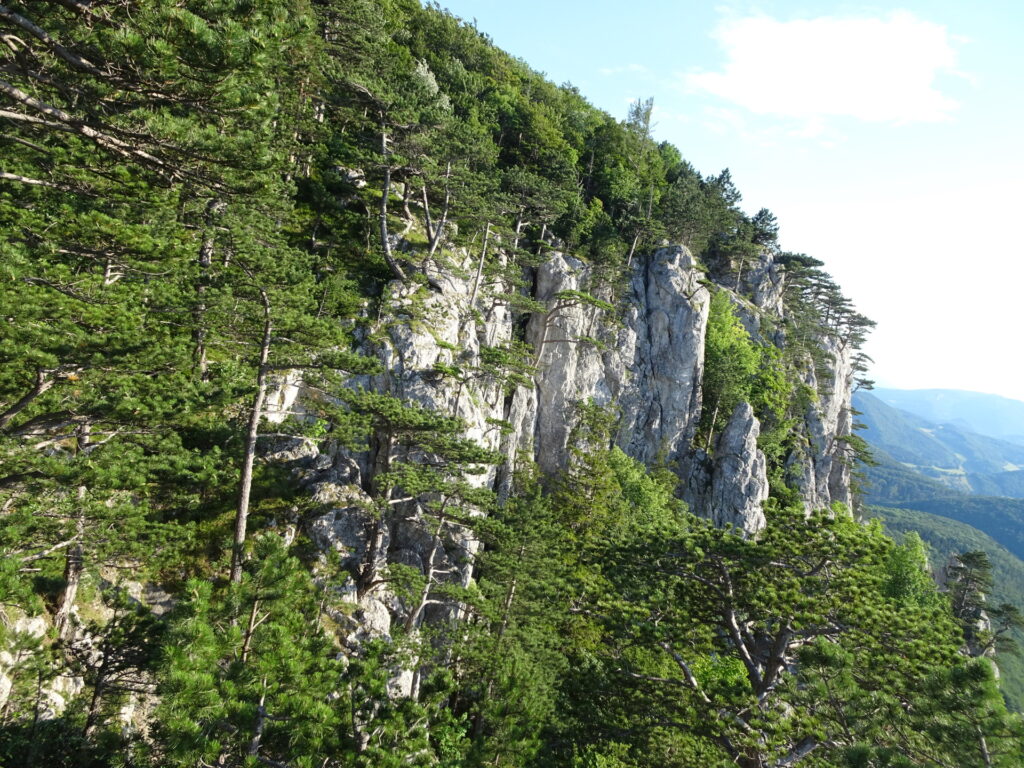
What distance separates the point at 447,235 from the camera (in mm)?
30531

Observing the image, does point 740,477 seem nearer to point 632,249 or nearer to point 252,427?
point 632,249

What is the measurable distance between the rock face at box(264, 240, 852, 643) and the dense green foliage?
463 mm

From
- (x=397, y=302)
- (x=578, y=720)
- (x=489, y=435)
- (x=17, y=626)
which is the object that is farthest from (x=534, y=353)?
(x=17, y=626)

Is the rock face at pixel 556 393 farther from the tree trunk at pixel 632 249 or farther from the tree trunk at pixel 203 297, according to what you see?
the tree trunk at pixel 203 297

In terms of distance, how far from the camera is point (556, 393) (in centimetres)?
3544

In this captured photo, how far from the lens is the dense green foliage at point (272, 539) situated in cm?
588

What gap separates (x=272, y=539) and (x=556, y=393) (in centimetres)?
2868

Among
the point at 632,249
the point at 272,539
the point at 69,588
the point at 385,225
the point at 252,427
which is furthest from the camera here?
the point at 632,249

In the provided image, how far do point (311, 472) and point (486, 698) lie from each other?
33.0 feet


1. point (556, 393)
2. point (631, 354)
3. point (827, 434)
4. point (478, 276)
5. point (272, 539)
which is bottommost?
point (272, 539)

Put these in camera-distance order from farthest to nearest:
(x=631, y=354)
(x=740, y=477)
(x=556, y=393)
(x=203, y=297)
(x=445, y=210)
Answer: (x=631, y=354) → (x=740, y=477) → (x=556, y=393) → (x=445, y=210) → (x=203, y=297)

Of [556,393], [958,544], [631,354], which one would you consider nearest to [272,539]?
[556,393]

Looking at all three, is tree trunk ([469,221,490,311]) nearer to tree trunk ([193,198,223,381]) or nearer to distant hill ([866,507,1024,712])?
tree trunk ([193,198,223,381])

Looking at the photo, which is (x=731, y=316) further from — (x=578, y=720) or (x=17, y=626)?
(x=17, y=626)
